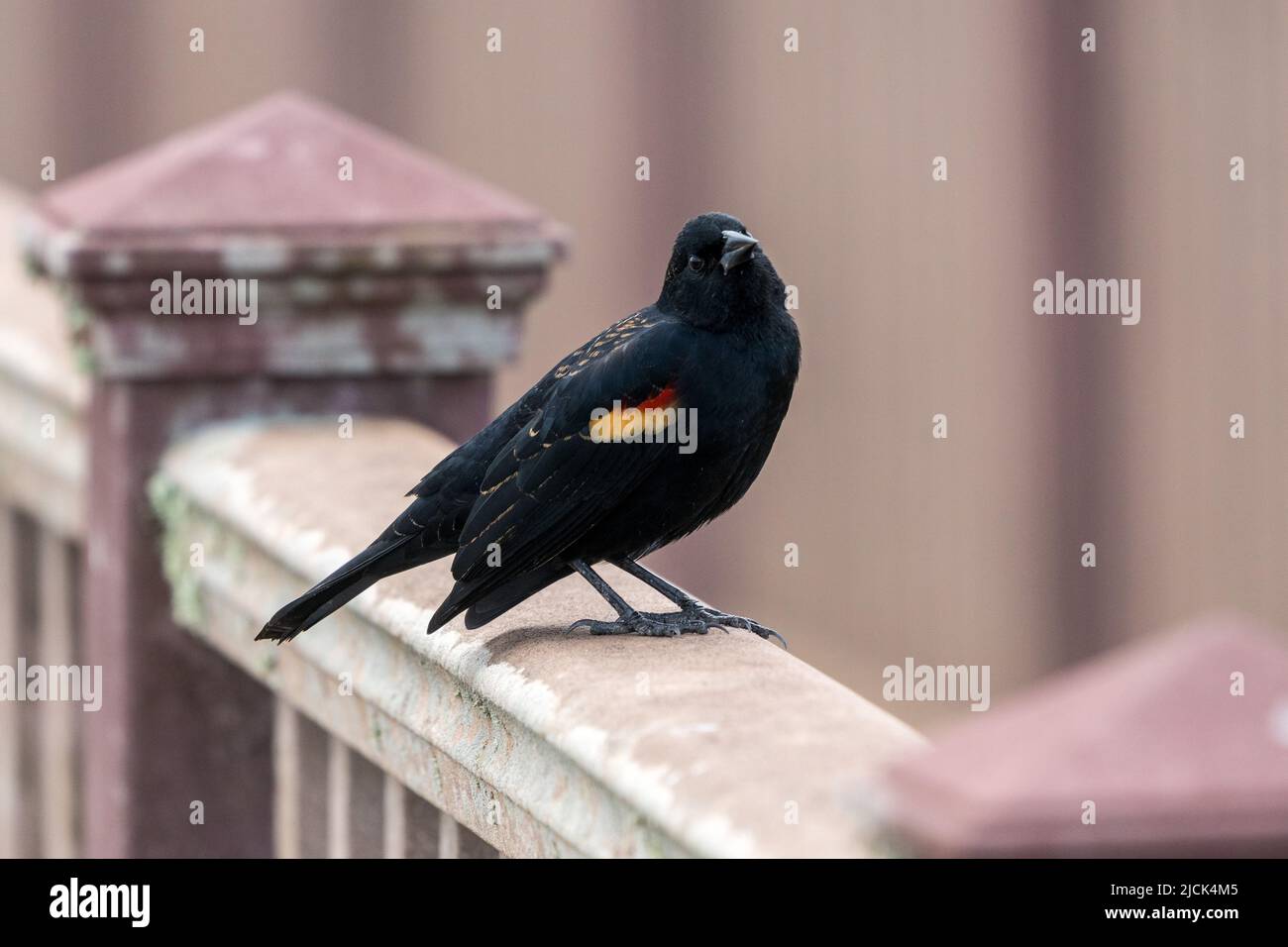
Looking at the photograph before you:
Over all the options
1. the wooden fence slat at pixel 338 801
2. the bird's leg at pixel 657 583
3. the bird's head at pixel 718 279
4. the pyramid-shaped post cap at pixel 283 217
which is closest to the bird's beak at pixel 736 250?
the bird's head at pixel 718 279

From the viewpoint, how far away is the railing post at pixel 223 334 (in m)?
2.53

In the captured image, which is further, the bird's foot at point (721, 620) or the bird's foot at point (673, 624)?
the bird's foot at point (721, 620)

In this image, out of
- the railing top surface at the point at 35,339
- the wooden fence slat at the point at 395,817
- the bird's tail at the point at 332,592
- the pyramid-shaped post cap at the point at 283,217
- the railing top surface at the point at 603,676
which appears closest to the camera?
the railing top surface at the point at 603,676

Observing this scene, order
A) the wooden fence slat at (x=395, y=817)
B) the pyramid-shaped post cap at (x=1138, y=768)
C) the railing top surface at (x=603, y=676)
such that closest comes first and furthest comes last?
the pyramid-shaped post cap at (x=1138, y=768), the railing top surface at (x=603, y=676), the wooden fence slat at (x=395, y=817)

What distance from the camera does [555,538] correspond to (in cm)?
229

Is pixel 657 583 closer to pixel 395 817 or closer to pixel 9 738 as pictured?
pixel 395 817

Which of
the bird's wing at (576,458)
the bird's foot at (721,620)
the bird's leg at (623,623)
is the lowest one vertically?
the bird's foot at (721,620)

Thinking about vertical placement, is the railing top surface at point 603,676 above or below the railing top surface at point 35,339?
below

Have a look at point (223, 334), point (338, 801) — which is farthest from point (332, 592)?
point (223, 334)

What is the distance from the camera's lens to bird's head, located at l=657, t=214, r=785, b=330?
245cm

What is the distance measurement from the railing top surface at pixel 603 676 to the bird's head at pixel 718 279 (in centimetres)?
34

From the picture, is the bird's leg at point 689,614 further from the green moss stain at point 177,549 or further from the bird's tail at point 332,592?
the green moss stain at point 177,549
